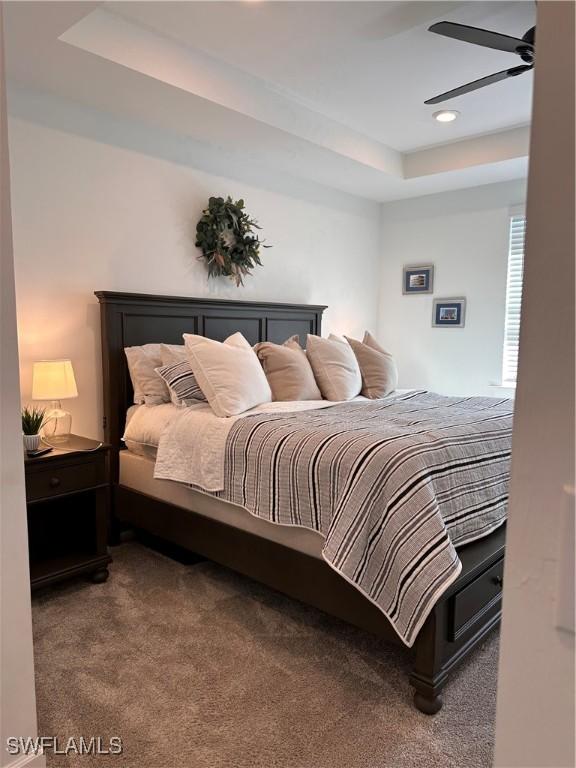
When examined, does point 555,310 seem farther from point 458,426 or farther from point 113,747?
point 458,426

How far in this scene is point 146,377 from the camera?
3.15 m

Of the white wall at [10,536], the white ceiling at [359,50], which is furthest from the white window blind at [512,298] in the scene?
the white wall at [10,536]

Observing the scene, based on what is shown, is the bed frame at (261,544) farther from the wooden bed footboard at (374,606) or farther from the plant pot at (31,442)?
Answer: the plant pot at (31,442)

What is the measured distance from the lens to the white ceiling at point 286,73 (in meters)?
2.48

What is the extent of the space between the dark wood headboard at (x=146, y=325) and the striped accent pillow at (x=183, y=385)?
416 mm

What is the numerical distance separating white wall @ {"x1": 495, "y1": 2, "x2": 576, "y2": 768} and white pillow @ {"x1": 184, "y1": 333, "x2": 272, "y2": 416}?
219 cm

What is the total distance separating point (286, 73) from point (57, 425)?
7.73 feet

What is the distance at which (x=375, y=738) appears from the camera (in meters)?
1.68

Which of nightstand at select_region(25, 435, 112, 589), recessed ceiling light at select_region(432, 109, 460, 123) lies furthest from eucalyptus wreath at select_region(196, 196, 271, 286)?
nightstand at select_region(25, 435, 112, 589)

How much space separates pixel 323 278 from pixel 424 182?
1173mm

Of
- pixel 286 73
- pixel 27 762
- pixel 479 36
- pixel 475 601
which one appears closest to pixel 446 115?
pixel 286 73

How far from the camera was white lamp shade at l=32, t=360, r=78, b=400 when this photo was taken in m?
2.73

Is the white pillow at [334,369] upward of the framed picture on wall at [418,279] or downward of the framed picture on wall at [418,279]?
downward

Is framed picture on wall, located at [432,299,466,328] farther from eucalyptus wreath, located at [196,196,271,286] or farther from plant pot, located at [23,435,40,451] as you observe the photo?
plant pot, located at [23,435,40,451]
